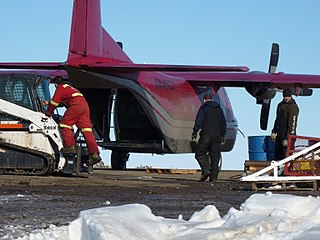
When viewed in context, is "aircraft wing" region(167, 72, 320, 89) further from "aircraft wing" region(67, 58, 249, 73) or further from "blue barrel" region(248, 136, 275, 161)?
"aircraft wing" region(67, 58, 249, 73)

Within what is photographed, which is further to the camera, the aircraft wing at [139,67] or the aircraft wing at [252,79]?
the aircraft wing at [252,79]

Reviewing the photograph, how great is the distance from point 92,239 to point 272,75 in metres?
21.4

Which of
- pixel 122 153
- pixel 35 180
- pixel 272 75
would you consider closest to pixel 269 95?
pixel 272 75

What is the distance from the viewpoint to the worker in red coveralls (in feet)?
52.1

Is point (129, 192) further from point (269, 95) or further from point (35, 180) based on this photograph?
point (269, 95)

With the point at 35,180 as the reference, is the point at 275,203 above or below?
above

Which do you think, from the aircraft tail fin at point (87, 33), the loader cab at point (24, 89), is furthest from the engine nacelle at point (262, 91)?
the loader cab at point (24, 89)

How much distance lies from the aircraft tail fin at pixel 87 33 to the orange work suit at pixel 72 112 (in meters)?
2.70

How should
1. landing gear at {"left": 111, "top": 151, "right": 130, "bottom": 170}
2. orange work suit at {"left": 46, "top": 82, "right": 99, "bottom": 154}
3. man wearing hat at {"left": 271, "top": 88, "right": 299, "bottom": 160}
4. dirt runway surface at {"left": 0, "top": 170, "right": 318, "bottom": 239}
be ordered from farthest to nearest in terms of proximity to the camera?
landing gear at {"left": 111, "top": 151, "right": 130, "bottom": 170}, man wearing hat at {"left": 271, "top": 88, "right": 299, "bottom": 160}, orange work suit at {"left": 46, "top": 82, "right": 99, "bottom": 154}, dirt runway surface at {"left": 0, "top": 170, "right": 318, "bottom": 239}

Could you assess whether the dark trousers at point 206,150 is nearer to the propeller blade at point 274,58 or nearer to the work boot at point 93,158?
the work boot at point 93,158

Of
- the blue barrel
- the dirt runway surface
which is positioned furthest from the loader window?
the blue barrel

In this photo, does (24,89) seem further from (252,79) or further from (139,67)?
(252,79)

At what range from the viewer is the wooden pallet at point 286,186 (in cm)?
1298

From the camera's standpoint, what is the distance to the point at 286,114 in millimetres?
16469
